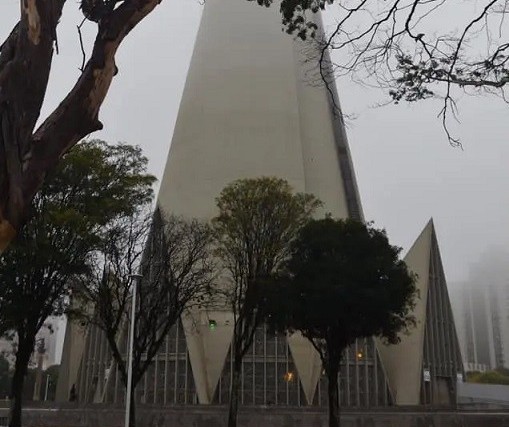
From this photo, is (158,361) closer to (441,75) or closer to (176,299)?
(176,299)

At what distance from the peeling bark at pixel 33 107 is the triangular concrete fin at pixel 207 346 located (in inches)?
1296

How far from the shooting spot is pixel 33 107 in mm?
5457

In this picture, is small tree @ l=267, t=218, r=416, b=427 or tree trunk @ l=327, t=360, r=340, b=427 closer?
tree trunk @ l=327, t=360, r=340, b=427

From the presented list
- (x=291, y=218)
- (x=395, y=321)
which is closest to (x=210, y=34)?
(x=291, y=218)

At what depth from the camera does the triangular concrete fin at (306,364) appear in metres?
38.1

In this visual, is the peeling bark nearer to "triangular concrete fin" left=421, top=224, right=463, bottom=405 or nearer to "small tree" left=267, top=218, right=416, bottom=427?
"small tree" left=267, top=218, right=416, bottom=427

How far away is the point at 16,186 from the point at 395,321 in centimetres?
2246

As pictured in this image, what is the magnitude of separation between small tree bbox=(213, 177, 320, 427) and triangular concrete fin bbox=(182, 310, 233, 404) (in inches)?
493

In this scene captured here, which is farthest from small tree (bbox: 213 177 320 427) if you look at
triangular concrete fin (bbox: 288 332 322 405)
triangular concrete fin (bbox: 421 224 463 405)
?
triangular concrete fin (bbox: 421 224 463 405)

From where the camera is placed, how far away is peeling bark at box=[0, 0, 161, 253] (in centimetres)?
526

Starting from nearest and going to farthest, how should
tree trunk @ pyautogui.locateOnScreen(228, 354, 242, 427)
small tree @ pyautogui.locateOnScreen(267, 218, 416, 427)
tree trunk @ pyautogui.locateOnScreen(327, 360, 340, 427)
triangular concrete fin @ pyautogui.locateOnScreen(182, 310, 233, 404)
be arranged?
tree trunk @ pyautogui.locateOnScreen(327, 360, 340, 427), small tree @ pyautogui.locateOnScreen(267, 218, 416, 427), tree trunk @ pyautogui.locateOnScreen(228, 354, 242, 427), triangular concrete fin @ pyautogui.locateOnScreen(182, 310, 233, 404)

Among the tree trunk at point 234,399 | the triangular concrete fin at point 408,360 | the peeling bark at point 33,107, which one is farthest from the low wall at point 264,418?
the peeling bark at point 33,107

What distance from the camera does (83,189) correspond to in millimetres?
21906

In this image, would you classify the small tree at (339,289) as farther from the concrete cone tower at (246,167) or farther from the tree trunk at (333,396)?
the concrete cone tower at (246,167)
